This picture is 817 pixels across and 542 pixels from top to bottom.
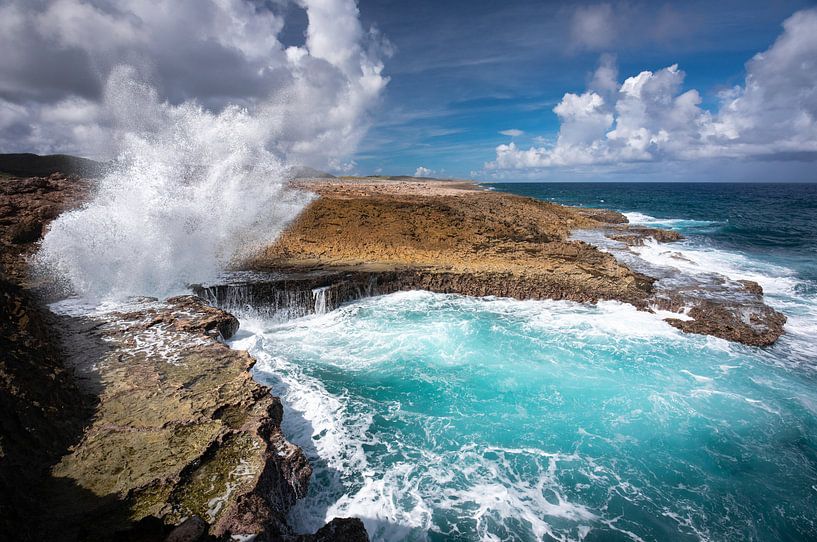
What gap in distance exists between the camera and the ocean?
5715 mm

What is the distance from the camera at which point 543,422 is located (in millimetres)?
7730

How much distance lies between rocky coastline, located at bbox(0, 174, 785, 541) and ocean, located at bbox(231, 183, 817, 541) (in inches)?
34.6

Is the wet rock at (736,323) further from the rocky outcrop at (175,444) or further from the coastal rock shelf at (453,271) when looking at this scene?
the rocky outcrop at (175,444)

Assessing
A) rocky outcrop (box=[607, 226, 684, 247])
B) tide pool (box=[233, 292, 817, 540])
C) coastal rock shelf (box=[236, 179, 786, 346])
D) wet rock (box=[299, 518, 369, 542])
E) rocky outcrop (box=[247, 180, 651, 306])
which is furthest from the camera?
rocky outcrop (box=[607, 226, 684, 247])

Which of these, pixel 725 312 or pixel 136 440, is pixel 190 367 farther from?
pixel 725 312

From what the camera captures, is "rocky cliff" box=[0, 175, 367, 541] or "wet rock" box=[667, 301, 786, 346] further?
"wet rock" box=[667, 301, 786, 346]

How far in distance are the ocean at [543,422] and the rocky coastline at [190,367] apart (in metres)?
0.88

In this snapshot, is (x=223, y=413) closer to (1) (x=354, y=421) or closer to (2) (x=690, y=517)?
(1) (x=354, y=421)

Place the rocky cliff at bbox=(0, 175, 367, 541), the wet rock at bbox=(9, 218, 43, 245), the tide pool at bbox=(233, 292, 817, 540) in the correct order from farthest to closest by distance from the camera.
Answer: the wet rock at bbox=(9, 218, 43, 245) < the tide pool at bbox=(233, 292, 817, 540) < the rocky cliff at bbox=(0, 175, 367, 541)

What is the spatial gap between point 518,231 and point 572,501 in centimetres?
1569

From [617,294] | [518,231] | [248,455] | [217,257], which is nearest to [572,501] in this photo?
[248,455]

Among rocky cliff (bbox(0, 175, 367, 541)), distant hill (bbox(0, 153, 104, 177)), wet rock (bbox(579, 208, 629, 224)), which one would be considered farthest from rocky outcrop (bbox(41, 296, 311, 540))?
distant hill (bbox(0, 153, 104, 177))

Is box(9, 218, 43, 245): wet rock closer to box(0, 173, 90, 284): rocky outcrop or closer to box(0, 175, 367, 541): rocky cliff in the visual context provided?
box(0, 173, 90, 284): rocky outcrop

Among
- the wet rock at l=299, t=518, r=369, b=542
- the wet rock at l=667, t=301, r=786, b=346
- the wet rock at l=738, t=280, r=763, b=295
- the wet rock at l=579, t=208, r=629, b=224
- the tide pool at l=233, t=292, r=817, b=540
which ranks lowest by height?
the tide pool at l=233, t=292, r=817, b=540
